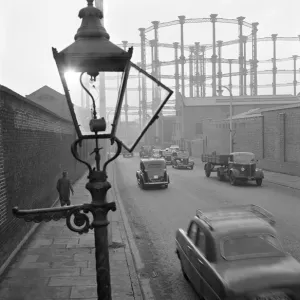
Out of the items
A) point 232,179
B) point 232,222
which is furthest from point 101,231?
point 232,179

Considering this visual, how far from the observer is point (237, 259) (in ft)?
20.9

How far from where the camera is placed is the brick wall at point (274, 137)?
32031mm

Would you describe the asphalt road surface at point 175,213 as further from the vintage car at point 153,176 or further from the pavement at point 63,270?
the pavement at point 63,270

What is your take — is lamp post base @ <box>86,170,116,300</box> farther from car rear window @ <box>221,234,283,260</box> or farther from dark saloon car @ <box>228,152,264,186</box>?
dark saloon car @ <box>228,152,264,186</box>

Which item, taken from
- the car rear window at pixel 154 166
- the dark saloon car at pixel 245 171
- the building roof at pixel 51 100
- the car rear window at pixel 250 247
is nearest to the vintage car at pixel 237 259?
the car rear window at pixel 250 247

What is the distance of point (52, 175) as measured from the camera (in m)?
17.8

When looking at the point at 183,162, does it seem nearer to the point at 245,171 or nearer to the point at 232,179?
the point at 232,179

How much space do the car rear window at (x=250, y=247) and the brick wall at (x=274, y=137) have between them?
85.8ft

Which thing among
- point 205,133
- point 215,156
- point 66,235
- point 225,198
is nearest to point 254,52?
point 205,133

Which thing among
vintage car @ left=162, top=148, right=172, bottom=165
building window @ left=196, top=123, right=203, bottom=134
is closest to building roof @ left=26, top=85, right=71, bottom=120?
vintage car @ left=162, top=148, right=172, bottom=165

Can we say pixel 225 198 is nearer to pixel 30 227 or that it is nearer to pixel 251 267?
pixel 30 227

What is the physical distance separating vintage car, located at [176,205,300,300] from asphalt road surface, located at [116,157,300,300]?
119 centimetres

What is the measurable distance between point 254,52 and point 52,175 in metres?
83.8

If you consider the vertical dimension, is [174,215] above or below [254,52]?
below
